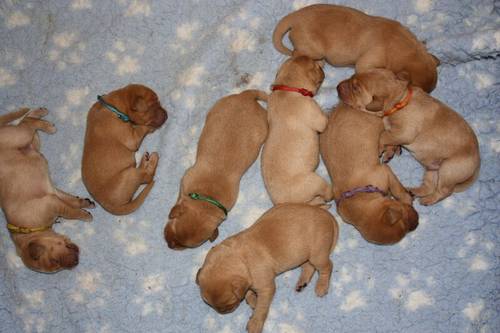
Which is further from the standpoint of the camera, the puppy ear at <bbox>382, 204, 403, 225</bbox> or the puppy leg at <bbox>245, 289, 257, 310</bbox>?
the puppy leg at <bbox>245, 289, 257, 310</bbox>

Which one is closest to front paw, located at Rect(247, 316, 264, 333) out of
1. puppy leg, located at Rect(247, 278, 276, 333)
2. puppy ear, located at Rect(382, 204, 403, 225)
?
puppy leg, located at Rect(247, 278, 276, 333)

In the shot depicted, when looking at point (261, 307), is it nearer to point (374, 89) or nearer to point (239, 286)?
point (239, 286)

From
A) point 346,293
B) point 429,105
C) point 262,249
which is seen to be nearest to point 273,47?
point 429,105

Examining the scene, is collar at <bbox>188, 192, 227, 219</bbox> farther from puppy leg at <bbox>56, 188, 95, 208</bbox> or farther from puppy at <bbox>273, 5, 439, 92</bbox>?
puppy at <bbox>273, 5, 439, 92</bbox>

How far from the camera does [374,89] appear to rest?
4332 millimetres

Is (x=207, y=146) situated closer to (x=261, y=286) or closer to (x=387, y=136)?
(x=261, y=286)

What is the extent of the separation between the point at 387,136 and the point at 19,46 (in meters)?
3.88

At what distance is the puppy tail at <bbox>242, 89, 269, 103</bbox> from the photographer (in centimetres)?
473

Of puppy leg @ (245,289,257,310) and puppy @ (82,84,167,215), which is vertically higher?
puppy @ (82,84,167,215)

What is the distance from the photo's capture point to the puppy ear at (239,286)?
3.92 meters

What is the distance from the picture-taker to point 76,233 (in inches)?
202

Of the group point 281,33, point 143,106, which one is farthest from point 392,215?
point 143,106

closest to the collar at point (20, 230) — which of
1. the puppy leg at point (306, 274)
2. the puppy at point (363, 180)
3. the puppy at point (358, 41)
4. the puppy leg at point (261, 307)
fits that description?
the puppy leg at point (261, 307)

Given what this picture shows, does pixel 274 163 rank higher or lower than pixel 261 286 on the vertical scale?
higher
